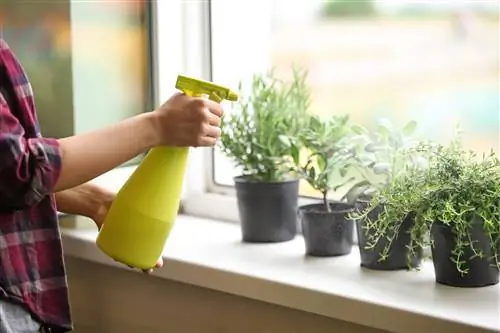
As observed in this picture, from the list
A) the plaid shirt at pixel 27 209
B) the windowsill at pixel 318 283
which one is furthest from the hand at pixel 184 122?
the windowsill at pixel 318 283

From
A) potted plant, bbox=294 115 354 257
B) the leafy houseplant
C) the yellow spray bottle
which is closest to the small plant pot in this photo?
potted plant, bbox=294 115 354 257

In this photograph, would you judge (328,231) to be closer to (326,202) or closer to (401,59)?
(326,202)

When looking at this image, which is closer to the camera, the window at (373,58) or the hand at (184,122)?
the hand at (184,122)

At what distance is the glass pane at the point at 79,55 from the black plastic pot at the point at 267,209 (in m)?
0.27

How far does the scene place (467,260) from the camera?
1.15m

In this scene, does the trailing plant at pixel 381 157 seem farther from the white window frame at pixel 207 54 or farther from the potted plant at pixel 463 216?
the white window frame at pixel 207 54

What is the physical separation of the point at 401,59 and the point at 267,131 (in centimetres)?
22

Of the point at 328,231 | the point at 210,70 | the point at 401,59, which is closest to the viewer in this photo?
the point at 328,231

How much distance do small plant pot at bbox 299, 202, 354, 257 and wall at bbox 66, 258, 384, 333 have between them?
119 millimetres

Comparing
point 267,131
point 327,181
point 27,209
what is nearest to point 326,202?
point 327,181

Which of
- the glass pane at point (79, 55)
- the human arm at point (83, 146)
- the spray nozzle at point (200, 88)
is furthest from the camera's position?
the glass pane at point (79, 55)

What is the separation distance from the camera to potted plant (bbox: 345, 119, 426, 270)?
4.03 ft

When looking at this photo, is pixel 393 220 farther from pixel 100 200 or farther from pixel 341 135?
pixel 100 200

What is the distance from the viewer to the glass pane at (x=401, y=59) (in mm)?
1358
